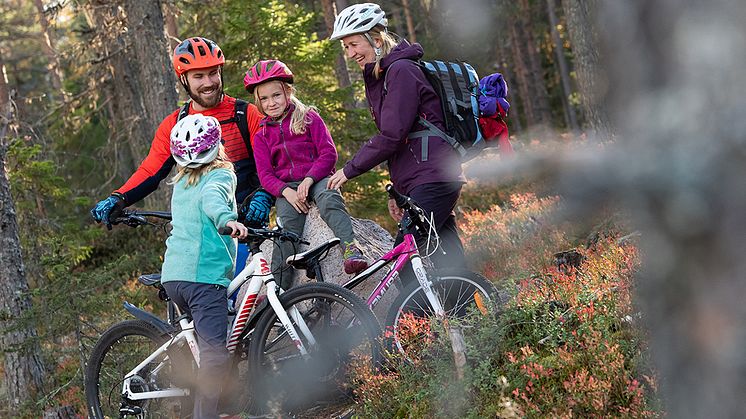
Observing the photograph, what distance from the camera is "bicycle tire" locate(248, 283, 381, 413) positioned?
6.12 metres

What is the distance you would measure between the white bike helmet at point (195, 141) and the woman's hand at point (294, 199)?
3.00ft

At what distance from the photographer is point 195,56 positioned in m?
6.99

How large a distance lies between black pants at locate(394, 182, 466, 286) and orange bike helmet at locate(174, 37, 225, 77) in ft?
6.59

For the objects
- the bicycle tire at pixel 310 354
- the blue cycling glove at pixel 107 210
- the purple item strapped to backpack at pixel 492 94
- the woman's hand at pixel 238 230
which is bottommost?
the bicycle tire at pixel 310 354

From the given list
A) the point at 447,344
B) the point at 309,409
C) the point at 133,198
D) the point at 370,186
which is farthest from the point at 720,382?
the point at 370,186

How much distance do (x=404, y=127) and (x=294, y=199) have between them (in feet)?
4.18

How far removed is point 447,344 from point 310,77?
8005mm

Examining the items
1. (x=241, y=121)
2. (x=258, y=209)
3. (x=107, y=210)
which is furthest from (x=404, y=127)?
(x=107, y=210)

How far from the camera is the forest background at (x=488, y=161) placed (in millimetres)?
1306

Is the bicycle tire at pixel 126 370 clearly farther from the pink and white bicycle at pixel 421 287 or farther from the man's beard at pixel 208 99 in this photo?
the man's beard at pixel 208 99

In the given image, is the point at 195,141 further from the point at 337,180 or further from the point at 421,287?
the point at 421,287

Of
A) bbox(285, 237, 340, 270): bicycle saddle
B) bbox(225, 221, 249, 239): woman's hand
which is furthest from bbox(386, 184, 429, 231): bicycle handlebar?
bbox(225, 221, 249, 239): woman's hand

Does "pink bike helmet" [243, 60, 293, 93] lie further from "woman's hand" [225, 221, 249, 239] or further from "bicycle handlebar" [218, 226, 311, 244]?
"woman's hand" [225, 221, 249, 239]

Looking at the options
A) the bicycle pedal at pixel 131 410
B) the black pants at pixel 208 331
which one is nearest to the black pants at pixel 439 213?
the black pants at pixel 208 331
